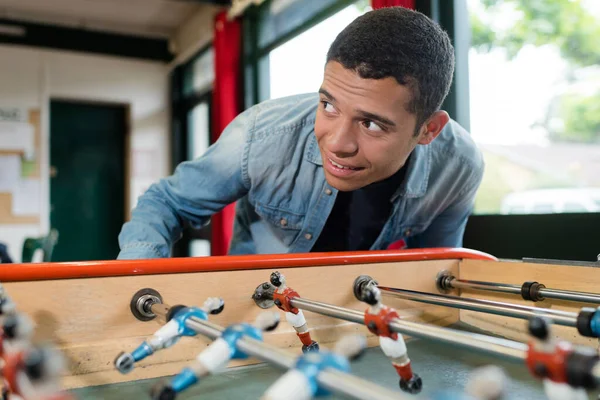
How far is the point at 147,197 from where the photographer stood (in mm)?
1458

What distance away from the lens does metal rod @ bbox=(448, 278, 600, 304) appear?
3.05ft

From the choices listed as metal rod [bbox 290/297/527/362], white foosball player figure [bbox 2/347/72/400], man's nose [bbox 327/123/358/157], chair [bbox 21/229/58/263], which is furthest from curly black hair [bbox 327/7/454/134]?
chair [bbox 21/229/58/263]

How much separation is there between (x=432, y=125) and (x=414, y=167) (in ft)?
0.70

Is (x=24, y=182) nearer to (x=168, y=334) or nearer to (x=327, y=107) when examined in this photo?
(x=327, y=107)

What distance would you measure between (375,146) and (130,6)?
4334 millimetres

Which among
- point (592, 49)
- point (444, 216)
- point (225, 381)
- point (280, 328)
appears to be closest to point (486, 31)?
point (592, 49)

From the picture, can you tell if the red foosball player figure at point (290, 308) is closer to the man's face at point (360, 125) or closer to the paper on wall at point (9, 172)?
the man's face at point (360, 125)

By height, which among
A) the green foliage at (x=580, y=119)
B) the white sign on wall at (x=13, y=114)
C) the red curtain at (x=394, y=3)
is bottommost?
the green foliage at (x=580, y=119)

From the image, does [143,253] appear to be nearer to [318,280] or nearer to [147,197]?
[147,197]

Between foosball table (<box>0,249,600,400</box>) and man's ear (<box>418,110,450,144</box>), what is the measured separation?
0.94ft

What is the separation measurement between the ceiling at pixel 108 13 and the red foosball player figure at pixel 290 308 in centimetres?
415

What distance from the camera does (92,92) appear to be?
536 cm

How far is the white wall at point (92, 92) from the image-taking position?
5035mm

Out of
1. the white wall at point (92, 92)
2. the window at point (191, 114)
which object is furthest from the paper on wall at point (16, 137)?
the window at point (191, 114)
